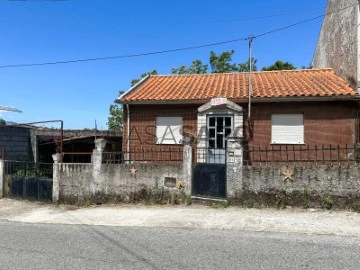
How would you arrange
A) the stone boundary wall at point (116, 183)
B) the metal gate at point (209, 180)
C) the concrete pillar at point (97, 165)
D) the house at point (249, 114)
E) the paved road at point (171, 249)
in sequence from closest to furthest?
the paved road at point (171, 249)
the metal gate at point (209, 180)
the stone boundary wall at point (116, 183)
the concrete pillar at point (97, 165)
the house at point (249, 114)

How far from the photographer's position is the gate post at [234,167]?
925cm

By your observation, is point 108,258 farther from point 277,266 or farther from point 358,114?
point 358,114

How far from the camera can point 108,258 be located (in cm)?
537

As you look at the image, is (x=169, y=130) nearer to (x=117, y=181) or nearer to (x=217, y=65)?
(x=117, y=181)

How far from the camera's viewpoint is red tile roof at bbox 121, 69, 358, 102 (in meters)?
12.9

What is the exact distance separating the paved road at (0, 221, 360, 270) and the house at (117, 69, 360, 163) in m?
5.55

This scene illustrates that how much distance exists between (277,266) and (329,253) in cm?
110

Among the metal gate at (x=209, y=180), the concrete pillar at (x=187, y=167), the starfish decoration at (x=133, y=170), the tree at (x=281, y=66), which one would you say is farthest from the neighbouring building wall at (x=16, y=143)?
the tree at (x=281, y=66)

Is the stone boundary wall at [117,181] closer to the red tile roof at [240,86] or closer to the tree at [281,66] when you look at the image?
the red tile roof at [240,86]

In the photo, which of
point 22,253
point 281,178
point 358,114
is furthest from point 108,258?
point 358,114

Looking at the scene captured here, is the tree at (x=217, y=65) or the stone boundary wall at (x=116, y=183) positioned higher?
the tree at (x=217, y=65)

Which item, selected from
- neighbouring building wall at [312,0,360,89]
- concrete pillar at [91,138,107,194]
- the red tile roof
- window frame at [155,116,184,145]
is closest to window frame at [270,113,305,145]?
the red tile roof

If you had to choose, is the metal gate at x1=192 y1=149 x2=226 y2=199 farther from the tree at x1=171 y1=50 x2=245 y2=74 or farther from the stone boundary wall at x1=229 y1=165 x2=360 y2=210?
the tree at x1=171 y1=50 x2=245 y2=74

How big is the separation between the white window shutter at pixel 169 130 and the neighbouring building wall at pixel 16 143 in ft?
22.6
